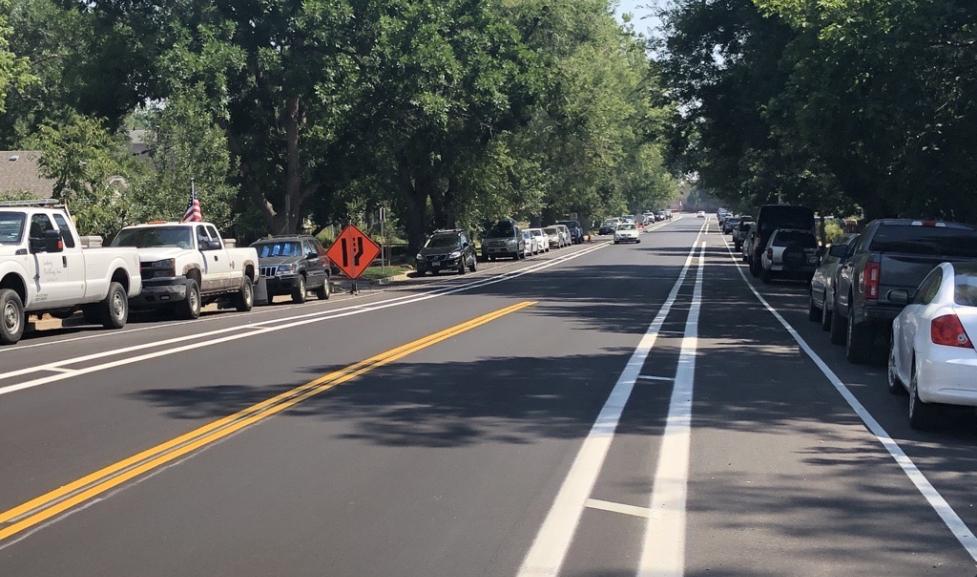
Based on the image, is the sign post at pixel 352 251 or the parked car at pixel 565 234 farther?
the parked car at pixel 565 234

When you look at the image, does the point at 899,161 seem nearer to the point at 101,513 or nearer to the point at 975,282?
the point at 975,282

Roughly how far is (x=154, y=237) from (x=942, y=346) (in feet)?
59.4

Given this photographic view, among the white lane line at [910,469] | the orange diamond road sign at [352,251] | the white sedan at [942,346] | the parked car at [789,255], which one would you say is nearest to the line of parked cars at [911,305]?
the white sedan at [942,346]

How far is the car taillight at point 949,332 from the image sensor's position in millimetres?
10391

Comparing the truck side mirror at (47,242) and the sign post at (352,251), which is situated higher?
the truck side mirror at (47,242)

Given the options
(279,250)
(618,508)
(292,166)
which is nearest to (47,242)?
(279,250)

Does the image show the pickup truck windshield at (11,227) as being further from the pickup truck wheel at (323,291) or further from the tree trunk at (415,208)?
the tree trunk at (415,208)

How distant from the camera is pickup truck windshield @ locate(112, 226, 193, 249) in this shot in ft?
81.8

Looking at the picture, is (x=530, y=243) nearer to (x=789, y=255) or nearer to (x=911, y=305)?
(x=789, y=255)

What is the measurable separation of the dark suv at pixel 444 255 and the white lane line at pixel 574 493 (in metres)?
31.4

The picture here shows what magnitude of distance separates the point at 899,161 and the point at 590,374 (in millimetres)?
18406

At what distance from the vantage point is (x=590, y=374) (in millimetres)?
14641

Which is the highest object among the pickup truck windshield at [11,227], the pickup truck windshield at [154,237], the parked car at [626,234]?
the pickup truck windshield at [11,227]

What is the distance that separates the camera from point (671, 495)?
8.17 m
